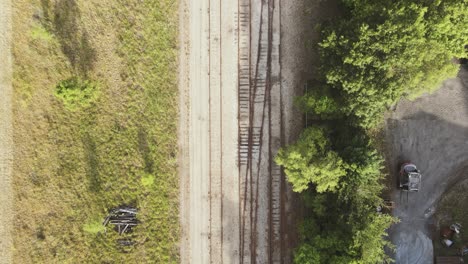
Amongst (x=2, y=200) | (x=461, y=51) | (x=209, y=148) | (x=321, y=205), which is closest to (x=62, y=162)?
(x=2, y=200)

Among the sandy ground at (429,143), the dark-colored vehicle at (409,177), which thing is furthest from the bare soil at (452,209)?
the dark-colored vehicle at (409,177)

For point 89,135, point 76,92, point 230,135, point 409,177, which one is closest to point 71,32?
point 76,92

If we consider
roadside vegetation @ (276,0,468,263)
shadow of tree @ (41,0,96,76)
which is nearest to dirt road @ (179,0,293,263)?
roadside vegetation @ (276,0,468,263)

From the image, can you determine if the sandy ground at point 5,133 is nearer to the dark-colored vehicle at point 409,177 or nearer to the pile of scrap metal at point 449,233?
the dark-colored vehicle at point 409,177

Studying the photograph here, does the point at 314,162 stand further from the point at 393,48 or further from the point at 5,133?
the point at 5,133

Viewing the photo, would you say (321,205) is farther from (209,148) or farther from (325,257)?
(209,148)
